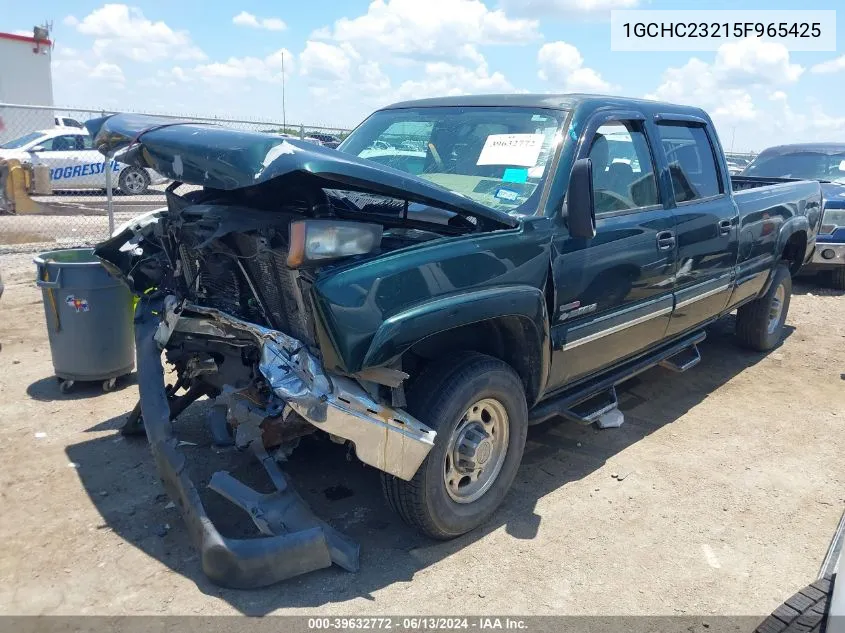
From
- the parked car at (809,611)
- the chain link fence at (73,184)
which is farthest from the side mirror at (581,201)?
→ the chain link fence at (73,184)

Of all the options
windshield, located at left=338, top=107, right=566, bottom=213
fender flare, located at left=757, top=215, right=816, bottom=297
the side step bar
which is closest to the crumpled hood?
windshield, located at left=338, top=107, right=566, bottom=213

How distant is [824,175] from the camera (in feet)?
31.6

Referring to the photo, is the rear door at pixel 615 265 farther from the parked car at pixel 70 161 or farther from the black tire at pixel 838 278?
the parked car at pixel 70 161

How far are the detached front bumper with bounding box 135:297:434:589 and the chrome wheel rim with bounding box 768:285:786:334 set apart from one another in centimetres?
483

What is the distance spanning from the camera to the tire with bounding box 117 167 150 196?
1474 cm

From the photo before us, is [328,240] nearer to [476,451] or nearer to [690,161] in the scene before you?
[476,451]

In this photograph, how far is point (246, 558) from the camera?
2.76 metres

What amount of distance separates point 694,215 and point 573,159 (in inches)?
53.9

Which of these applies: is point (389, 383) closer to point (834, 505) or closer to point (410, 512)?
point (410, 512)

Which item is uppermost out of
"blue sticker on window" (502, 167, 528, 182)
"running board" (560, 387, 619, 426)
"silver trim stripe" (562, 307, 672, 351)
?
"blue sticker on window" (502, 167, 528, 182)

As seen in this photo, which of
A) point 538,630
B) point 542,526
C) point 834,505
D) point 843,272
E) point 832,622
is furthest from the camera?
point 843,272

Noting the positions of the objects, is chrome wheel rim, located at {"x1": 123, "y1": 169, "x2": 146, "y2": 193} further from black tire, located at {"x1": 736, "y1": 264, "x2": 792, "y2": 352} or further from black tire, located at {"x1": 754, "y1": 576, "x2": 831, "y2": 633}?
black tire, located at {"x1": 754, "y1": 576, "x2": 831, "y2": 633}

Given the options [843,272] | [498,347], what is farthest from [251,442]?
[843,272]

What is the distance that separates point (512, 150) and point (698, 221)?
1603mm
